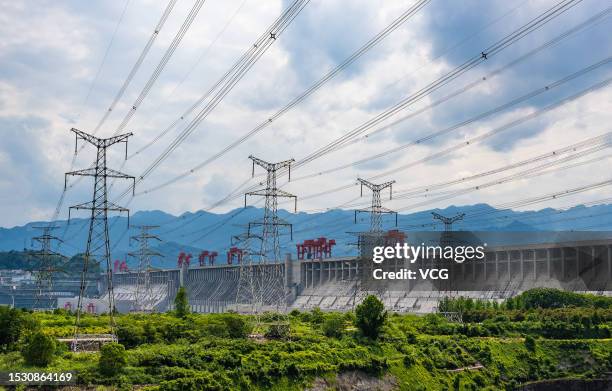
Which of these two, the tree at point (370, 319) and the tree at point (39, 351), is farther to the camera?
the tree at point (370, 319)

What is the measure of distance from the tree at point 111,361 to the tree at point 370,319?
25.9m

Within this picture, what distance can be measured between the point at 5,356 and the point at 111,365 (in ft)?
29.0

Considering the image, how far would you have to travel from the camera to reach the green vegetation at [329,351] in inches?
1780

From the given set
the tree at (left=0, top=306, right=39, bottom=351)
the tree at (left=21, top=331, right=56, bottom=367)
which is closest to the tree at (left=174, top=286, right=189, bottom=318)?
the tree at (left=0, top=306, right=39, bottom=351)

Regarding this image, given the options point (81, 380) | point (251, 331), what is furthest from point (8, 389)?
point (251, 331)

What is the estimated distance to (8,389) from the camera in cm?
3928

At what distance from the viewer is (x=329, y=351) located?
56.2m

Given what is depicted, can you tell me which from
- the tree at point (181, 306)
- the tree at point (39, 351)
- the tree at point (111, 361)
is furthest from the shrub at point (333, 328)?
the tree at point (39, 351)

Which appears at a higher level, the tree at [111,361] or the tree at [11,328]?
the tree at [11,328]

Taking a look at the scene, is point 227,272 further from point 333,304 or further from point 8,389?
point 8,389

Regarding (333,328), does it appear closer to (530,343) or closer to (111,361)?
(530,343)

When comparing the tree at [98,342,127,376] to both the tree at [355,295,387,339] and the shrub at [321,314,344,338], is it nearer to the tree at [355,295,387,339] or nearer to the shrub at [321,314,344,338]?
the shrub at [321,314,344,338]

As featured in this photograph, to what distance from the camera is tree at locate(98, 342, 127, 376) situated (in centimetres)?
4281

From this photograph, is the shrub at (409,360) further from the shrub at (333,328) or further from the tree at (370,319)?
the shrub at (333,328)
